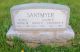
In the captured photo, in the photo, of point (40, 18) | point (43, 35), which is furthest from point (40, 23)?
point (43, 35)

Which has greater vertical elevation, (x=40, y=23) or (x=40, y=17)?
(x=40, y=17)

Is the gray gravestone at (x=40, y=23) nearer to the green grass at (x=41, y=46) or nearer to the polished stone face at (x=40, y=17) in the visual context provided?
the polished stone face at (x=40, y=17)

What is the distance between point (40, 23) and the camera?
5.13 meters

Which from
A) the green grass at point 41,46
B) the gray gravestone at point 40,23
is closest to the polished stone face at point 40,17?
the gray gravestone at point 40,23

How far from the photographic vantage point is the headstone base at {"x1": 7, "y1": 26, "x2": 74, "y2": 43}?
5141 millimetres

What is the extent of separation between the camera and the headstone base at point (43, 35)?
5141mm

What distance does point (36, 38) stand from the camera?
5.16 metres

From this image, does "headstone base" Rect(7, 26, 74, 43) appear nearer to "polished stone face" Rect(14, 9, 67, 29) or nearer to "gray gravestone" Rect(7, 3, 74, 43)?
"gray gravestone" Rect(7, 3, 74, 43)

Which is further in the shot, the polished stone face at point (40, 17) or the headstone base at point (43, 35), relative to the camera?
the headstone base at point (43, 35)

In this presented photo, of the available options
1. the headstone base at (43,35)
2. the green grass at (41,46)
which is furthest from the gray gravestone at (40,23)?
the green grass at (41,46)

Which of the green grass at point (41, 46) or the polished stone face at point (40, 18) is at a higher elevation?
the polished stone face at point (40, 18)

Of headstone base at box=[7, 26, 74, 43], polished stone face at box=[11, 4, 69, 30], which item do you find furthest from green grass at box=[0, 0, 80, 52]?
polished stone face at box=[11, 4, 69, 30]

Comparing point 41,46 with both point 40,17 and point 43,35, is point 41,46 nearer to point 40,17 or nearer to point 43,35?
point 43,35

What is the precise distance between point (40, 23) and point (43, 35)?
223 millimetres
